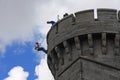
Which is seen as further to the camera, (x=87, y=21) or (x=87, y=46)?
(x=87, y=21)

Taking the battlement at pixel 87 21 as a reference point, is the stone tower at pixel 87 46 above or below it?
below

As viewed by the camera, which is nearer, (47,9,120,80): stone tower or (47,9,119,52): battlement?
(47,9,120,80): stone tower

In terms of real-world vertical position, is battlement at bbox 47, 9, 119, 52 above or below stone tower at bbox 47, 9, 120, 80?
above

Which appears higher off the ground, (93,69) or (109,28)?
(109,28)

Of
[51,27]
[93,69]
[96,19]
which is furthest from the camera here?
[51,27]

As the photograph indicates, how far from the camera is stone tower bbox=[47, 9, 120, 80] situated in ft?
79.5

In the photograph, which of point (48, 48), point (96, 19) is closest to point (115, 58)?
point (96, 19)

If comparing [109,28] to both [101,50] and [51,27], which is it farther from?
[51,27]

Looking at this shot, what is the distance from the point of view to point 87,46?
996 inches

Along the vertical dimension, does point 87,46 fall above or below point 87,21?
below

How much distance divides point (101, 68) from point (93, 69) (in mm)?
397

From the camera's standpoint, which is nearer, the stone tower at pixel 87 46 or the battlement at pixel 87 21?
the stone tower at pixel 87 46

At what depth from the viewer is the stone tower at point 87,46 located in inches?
953

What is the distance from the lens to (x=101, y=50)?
81.9ft
